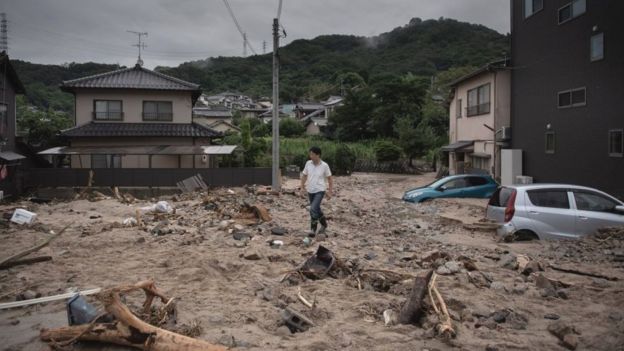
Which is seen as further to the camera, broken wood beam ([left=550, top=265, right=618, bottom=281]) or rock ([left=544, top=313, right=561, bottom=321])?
broken wood beam ([left=550, top=265, right=618, bottom=281])

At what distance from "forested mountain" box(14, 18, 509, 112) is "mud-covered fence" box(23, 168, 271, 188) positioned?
42.7 metres

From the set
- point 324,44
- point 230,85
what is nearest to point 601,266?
point 230,85

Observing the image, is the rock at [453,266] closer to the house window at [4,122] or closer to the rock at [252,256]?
the rock at [252,256]

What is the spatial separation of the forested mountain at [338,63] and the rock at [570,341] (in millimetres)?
62826

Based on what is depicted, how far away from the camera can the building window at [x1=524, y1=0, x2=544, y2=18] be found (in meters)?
18.0

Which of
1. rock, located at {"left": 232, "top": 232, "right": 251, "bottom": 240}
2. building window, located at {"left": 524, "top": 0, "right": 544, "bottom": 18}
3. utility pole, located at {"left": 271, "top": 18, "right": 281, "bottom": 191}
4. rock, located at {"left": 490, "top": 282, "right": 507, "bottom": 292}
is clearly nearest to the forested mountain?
building window, located at {"left": 524, "top": 0, "right": 544, "bottom": 18}

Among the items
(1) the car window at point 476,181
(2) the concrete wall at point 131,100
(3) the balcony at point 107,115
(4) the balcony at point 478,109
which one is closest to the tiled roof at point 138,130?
(3) the balcony at point 107,115

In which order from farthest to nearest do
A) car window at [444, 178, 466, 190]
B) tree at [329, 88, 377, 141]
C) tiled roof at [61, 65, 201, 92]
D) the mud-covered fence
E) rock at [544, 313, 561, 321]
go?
tree at [329, 88, 377, 141] → tiled roof at [61, 65, 201, 92] → the mud-covered fence → car window at [444, 178, 466, 190] → rock at [544, 313, 561, 321]

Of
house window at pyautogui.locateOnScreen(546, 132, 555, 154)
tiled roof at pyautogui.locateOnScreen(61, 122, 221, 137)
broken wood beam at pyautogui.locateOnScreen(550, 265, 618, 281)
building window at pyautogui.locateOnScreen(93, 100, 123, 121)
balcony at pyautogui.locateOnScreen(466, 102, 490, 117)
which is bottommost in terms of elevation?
broken wood beam at pyautogui.locateOnScreen(550, 265, 618, 281)

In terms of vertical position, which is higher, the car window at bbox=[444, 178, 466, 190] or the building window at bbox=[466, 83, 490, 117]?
the building window at bbox=[466, 83, 490, 117]

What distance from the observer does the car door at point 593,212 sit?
8359mm

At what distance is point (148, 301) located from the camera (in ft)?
13.8

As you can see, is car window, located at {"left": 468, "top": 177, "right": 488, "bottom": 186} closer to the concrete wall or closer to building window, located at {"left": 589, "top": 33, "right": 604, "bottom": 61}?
building window, located at {"left": 589, "top": 33, "right": 604, "bottom": 61}

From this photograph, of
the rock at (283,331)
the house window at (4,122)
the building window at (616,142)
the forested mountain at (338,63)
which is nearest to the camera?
the rock at (283,331)
